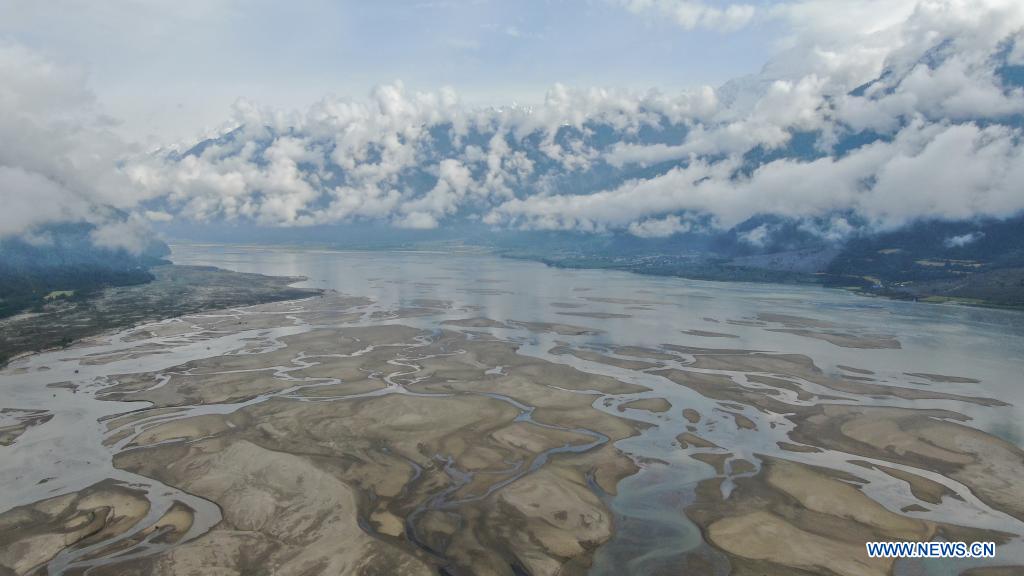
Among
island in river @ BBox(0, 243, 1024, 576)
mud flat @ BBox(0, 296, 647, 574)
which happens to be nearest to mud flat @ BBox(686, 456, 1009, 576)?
island in river @ BBox(0, 243, 1024, 576)

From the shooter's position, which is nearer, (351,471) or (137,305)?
(351,471)

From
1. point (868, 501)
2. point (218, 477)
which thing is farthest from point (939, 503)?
point (218, 477)

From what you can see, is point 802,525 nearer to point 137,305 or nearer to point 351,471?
point 351,471

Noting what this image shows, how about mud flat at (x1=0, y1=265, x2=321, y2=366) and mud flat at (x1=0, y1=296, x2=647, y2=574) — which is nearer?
mud flat at (x1=0, y1=296, x2=647, y2=574)

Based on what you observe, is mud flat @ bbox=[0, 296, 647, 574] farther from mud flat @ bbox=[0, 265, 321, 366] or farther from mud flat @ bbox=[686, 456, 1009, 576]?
mud flat @ bbox=[0, 265, 321, 366]

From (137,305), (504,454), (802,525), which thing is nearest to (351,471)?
(504,454)

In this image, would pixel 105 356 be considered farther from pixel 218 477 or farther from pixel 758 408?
pixel 758 408

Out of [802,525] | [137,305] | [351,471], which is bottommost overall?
[137,305]

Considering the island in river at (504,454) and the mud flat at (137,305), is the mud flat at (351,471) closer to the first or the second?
the island in river at (504,454)
